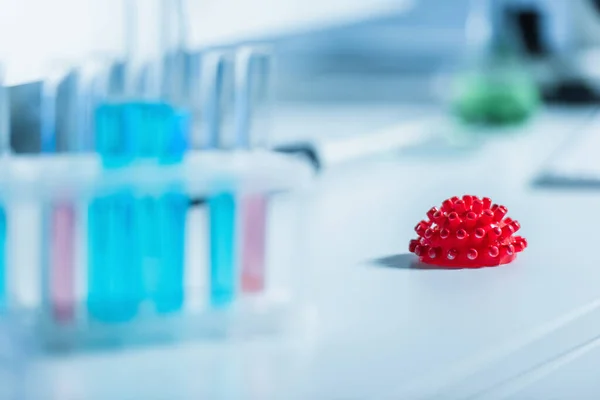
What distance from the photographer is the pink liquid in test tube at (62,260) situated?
62 cm

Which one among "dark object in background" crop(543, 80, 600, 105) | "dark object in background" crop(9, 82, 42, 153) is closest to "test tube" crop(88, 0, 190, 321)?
"dark object in background" crop(9, 82, 42, 153)

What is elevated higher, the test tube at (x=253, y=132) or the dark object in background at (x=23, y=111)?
the dark object in background at (x=23, y=111)

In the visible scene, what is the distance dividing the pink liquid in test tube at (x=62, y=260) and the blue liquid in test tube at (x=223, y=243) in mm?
84

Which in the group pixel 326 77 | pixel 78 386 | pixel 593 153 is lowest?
pixel 78 386

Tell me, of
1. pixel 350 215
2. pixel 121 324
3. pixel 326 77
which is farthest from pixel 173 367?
pixel 326 77

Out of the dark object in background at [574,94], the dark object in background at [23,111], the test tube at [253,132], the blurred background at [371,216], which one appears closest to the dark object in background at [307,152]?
the blurred background at [371,216]

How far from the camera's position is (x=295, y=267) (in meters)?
0.69

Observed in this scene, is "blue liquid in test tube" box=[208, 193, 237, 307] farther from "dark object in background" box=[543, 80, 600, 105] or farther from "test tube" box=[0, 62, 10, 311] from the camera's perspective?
"dark object in background" box=[543, 80, 600, 105]

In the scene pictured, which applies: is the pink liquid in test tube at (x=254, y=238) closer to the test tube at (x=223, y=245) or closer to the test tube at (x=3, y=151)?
the test tube at (x=223, y=245)

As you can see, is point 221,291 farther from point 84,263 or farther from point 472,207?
point 472,207

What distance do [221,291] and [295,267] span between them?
61mm

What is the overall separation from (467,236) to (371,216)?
0.23 metres

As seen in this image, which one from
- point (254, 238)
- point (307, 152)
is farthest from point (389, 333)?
point (307, 152)

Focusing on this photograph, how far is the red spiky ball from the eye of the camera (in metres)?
0.80
